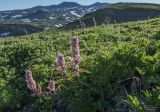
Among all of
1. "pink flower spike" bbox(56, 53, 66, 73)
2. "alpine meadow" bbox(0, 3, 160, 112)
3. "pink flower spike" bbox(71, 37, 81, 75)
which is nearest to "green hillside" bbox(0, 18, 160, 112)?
"alpine meadow" bbox(0, 3, 160, 112)

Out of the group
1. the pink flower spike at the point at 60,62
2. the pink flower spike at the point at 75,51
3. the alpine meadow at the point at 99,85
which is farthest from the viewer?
the pink flower spike at the point at 60,62

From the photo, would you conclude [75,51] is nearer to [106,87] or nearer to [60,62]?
[60,62]

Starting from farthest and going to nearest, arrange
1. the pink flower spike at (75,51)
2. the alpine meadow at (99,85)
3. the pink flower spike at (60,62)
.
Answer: the pink flower spike at (60,62), the alpine meadow at (99,85), the pink flower spike at (75,51)

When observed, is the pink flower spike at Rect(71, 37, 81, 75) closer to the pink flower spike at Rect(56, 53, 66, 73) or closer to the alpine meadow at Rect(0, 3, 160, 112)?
the alpine meadow at Rect(0, 3, 160, 112)

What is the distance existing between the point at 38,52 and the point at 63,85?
6.54m

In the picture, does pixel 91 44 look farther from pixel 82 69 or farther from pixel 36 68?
pixel 82 69

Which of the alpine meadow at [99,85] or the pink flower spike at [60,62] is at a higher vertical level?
the pink flower spike at [60,62]

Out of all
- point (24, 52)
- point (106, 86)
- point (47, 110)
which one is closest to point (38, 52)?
point (24, 52)

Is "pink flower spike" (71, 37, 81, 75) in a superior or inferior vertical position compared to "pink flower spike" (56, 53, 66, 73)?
superior

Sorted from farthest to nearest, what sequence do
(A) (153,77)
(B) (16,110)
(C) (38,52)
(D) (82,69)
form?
(C) (38,52), (B) (16,110), (D) (82,69), (A) (153,77)

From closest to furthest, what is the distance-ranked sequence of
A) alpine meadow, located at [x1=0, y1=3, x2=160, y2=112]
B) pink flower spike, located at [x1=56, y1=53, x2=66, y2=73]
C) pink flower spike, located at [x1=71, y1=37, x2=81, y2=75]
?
pink flower spike, located at [x1=71, y1=37, x2=81, y2=75] < alpine meadow, located at [x1=0, y1=3, x2=160, y2=112] < pink flower spike, located at [x1=56, y1=53, x2=66, y2=73]

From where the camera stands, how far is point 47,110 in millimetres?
9914

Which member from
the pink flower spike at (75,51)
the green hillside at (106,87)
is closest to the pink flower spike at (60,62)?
the pink flower spike at (75,51)

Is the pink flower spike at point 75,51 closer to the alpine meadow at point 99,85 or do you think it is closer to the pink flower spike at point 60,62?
the alpine meadow at point 99,85
